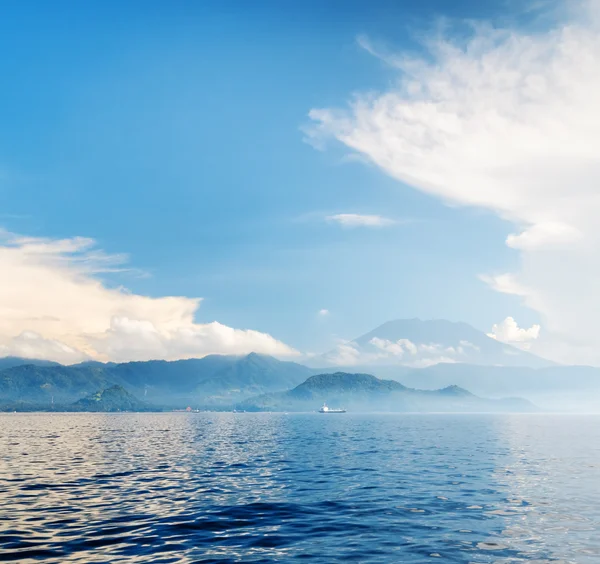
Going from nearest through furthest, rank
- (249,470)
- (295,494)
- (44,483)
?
(295,494), (44,483), (249,470)

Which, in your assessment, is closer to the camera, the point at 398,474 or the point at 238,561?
the point at 238,561

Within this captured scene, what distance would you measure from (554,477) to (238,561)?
53903mm

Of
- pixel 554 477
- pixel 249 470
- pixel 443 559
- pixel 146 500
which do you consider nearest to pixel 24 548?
pixel 146 500

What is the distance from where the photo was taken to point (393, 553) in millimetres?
31531

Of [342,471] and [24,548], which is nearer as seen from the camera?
[24,548]

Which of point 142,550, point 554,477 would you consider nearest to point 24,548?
point 142,550

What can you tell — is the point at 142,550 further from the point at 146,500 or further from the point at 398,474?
the point at 398,474

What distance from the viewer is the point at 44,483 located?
58.7 m

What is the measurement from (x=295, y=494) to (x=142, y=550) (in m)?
23.1

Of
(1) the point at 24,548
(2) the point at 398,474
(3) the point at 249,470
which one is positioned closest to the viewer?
(1) the point at 24,548

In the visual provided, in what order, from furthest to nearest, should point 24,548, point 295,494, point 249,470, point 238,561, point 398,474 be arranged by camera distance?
1. point 249,470
2. point 398,474
3. point 295,494
4. point 24,548
5. point 238,561

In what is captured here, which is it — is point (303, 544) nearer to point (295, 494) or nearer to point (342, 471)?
point (295, 494)

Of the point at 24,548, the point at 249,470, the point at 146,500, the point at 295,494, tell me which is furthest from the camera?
the point at 249,470

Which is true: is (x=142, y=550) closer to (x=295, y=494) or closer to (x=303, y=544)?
(x=303, y=544)
